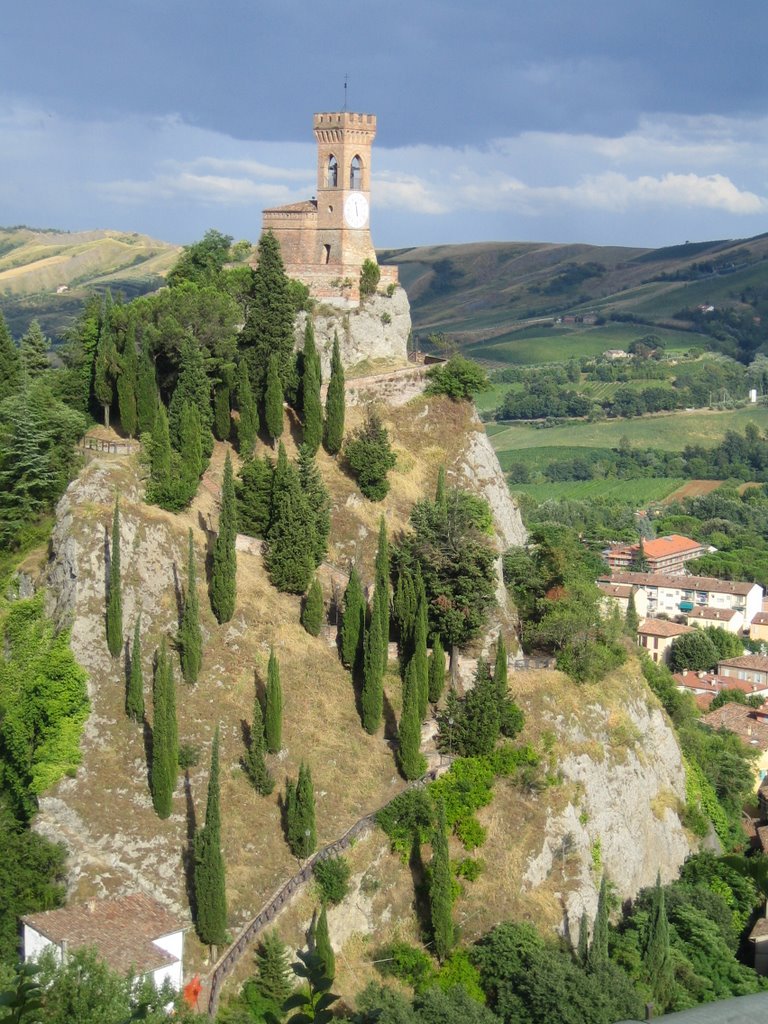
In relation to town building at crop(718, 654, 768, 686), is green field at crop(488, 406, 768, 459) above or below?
above

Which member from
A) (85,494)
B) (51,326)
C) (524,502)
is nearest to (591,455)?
(524,502)

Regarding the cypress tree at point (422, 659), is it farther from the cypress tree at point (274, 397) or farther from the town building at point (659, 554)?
the town building at point (659, 554)

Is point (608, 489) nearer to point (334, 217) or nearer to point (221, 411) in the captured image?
point (334, 217)

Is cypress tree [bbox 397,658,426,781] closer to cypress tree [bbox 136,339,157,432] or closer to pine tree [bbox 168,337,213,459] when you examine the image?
pine tree [bbox 168,337,213,459]

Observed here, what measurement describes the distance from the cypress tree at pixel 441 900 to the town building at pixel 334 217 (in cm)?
3115

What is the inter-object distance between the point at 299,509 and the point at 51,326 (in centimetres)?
14391

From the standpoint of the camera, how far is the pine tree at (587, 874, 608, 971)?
38.6m

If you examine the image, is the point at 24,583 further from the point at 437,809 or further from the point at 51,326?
the point at 51,326

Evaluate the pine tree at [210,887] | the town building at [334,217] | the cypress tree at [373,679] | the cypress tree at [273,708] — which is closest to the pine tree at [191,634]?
the cypress tree at [273,708]

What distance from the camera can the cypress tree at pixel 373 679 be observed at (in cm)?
4362

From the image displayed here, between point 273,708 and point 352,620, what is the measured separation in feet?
18.3

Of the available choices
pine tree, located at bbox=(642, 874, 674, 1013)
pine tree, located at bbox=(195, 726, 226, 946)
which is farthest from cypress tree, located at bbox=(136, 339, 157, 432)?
pine tree, located at bbox=(642, 874, 674, 1013)

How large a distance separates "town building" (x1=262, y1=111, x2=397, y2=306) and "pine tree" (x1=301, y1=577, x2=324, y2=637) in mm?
20646

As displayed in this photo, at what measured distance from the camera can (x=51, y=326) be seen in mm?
181500
